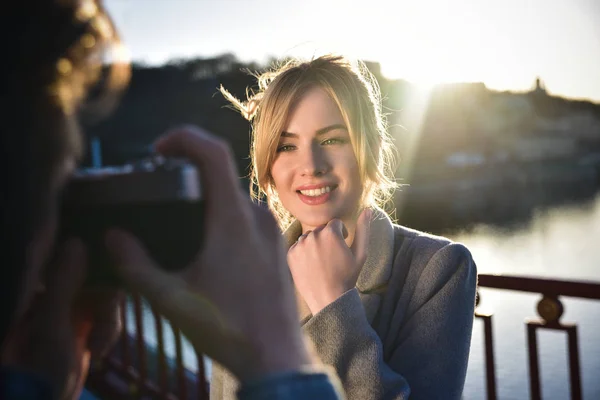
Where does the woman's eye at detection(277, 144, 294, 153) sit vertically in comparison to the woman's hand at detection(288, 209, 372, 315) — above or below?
above

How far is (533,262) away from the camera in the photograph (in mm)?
35844

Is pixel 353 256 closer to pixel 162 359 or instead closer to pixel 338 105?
pixel 338 105

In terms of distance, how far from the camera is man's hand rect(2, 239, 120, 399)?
43 cm

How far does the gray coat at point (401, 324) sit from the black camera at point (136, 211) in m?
0.89

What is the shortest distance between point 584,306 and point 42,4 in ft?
99.1

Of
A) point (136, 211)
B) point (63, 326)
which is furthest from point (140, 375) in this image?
point (136, 211)

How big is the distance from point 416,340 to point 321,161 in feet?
2.23

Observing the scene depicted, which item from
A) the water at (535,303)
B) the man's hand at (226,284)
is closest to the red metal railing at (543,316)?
the water at (535,303)

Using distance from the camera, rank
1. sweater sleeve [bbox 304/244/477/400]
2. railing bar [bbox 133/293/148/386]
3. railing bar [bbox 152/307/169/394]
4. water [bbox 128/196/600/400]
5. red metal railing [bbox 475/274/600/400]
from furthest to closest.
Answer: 1. water [bbox 128/196/600/400]
2. railing bar [bbox 133/293/148/386]
3. railing bar [bbox 152/307/169/394]
4. red metal railing [bbox 475/274/600/400]
5. sweater sleeve [bbox 304/244/477/400]

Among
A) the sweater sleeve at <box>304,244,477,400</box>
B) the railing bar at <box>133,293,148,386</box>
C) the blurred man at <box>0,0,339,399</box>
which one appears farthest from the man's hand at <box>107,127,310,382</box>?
the railing bar at <box>133,293,148,386</box>

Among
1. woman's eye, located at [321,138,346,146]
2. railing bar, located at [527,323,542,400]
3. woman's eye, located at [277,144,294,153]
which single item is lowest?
railing bar, located at [527,323,542,400]

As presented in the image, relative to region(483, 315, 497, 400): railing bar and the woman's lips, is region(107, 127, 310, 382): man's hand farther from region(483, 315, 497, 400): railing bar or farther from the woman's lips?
region(483, 315, 497, 400): railing bar

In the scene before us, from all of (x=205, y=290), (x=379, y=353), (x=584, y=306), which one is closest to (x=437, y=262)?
(x=379, y=353)

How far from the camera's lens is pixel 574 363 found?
6.56ft
